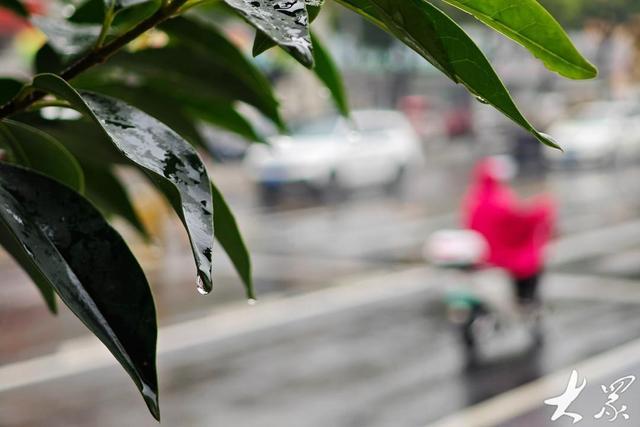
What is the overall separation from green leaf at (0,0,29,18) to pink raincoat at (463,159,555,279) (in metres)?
5.64

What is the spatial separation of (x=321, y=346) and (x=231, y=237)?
6047mm

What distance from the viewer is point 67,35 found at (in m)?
1.05

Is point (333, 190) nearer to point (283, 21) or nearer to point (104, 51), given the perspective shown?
point (104, 51)

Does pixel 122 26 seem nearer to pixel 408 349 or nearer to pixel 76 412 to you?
pixel 76 412

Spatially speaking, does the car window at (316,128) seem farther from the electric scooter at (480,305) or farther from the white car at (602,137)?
the electric scooter at (480,305)

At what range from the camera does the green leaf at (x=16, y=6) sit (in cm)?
109

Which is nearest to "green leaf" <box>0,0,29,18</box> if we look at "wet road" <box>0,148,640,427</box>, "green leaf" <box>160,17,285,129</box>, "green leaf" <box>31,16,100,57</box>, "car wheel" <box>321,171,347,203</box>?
"green leaf" <box>31,16,100,57</box>

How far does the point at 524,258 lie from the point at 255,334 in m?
1.91

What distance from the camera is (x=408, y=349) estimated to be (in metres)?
6.75

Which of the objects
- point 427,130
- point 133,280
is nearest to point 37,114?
point 133,280

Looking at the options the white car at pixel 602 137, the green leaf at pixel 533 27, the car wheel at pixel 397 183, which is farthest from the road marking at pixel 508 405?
the white car at pixel 602 137

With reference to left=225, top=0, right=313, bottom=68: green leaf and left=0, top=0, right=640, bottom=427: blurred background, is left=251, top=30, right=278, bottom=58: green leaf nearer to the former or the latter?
left=225, top=0, right=313, bottom=68: green leaf

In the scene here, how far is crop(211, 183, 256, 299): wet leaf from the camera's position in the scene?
0.88 m

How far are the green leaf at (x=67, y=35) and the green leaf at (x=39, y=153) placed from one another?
186 mm
